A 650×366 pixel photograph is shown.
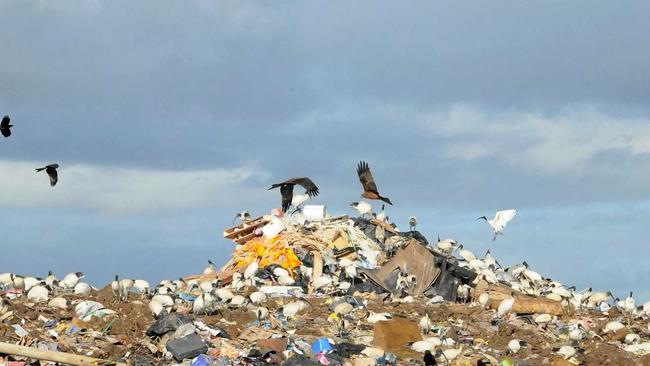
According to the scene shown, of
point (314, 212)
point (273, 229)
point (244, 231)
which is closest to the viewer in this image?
point (273, 229)

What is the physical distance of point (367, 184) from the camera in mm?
16734

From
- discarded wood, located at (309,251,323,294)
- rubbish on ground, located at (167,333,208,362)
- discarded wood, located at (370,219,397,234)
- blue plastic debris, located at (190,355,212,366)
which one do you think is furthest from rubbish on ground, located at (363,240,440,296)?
blue plastic debris, located at (190,355,212,366)

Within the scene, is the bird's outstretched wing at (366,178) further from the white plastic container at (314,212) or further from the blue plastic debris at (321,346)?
the blue plastic debris at (321,346)

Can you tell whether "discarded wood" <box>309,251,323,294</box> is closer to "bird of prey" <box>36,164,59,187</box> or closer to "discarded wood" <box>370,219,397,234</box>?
"discarded wood" <box>370,219,397,234</box>

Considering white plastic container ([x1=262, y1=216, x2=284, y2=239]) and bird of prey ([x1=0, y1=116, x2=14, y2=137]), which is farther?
white plastic container ([x1=262, y1=216, x2=284, y2=239])

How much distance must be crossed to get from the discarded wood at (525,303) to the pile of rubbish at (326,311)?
20mm

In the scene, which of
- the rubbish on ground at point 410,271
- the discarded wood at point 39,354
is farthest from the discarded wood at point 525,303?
the discarded wood at point 39,354

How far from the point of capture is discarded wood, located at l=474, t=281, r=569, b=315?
47.1 feet

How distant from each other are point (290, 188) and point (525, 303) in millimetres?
4799

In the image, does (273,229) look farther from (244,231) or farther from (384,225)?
(384,225)

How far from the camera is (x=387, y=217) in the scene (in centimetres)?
1767

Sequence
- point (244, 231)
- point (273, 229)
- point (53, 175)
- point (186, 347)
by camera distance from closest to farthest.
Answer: point (186, 347) → point (53, 175) → point (273, 229) → point (244, 231)

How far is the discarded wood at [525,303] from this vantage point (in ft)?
47.1

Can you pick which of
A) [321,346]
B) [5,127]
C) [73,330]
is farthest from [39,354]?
[5,127]
